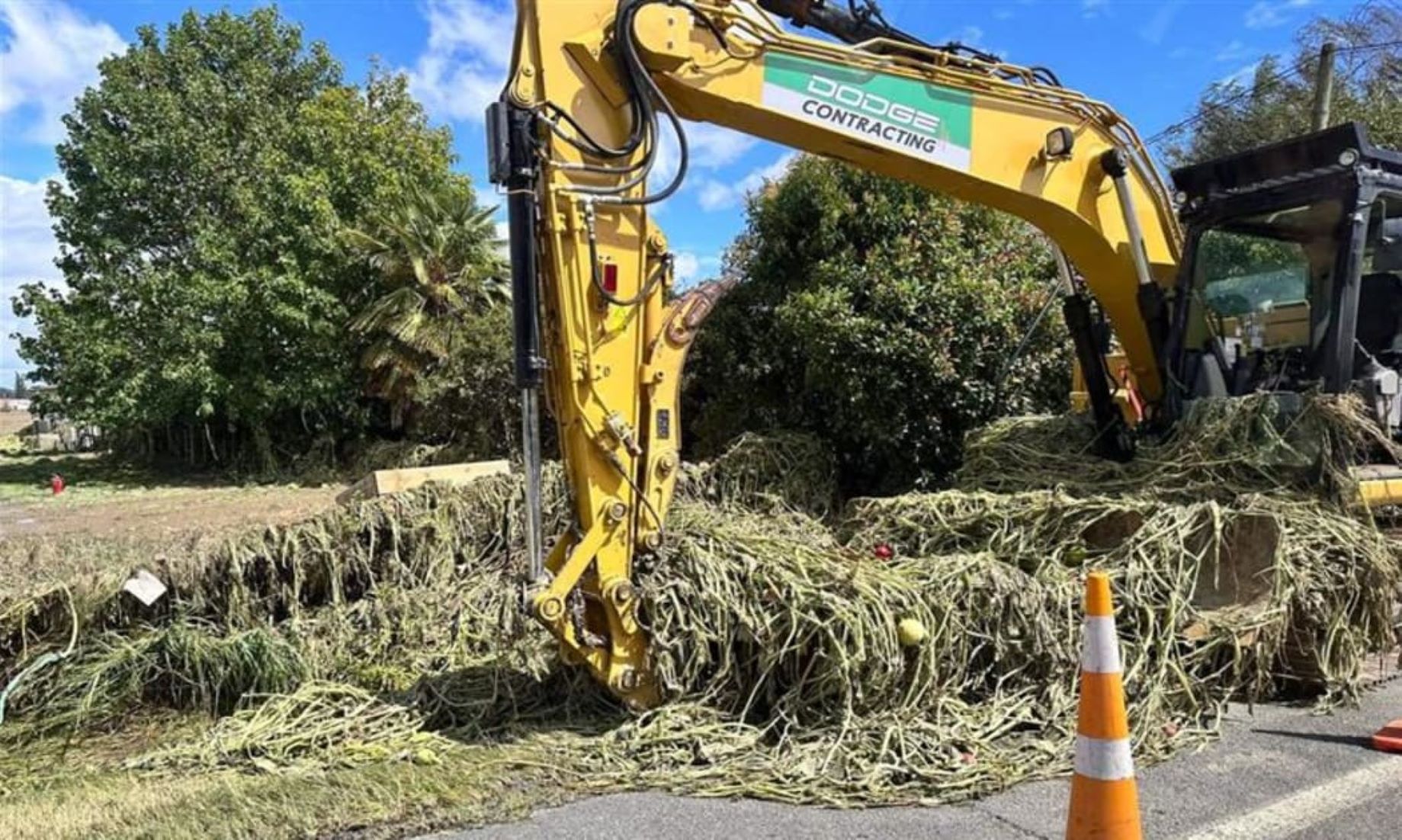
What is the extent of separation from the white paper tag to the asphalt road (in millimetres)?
2610

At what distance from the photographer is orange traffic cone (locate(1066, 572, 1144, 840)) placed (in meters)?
2.60

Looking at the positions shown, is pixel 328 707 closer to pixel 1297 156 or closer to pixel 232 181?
pixel 1297 156

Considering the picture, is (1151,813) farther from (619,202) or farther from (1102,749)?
(619,202)

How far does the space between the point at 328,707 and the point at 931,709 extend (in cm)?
269

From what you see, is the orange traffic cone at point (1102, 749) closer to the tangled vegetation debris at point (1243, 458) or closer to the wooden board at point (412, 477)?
the tangled vegetation debris at point (1243, 458)

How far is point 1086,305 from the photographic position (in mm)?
6395

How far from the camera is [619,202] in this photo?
167 inches

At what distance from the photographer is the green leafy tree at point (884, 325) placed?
28.6 ft

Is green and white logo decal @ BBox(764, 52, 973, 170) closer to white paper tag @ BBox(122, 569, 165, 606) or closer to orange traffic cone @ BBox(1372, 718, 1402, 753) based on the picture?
orange traffic cone @ BBox(1372, 718, 1402, 753)

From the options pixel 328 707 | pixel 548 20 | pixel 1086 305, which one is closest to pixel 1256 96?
pixel 1086 305

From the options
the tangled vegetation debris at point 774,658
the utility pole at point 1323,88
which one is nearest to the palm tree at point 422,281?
the tangled vegetation debris at point 774,658

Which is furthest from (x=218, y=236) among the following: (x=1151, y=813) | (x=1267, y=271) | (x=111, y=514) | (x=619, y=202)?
(x=1151, y=813)

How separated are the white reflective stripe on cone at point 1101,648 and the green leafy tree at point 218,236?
705 inches

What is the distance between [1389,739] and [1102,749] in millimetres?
2215
